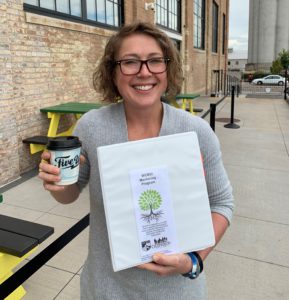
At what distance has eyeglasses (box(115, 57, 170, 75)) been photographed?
1348mm

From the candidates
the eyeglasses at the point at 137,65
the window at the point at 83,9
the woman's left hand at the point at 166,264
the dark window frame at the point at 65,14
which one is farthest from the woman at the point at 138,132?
the window at the point at 83,9

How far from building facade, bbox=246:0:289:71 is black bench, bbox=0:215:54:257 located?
71.9m

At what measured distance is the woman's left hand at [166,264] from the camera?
1.18 meters

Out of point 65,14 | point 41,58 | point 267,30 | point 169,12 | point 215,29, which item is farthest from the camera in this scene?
point 267,30

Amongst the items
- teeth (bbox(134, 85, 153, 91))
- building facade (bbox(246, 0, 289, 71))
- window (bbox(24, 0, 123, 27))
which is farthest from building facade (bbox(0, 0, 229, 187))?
building facade (bbox(246, 0, 289, 71))

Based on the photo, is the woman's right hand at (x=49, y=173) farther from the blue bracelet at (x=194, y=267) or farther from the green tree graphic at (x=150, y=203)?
the blue bracelet at (x=194, y=267)

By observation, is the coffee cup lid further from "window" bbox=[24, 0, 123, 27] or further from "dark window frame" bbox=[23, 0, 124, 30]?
"window" bbox=[24, 0, 123, 27]

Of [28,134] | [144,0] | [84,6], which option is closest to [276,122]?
[144,0]

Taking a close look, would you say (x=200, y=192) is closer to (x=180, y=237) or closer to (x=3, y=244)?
(x=180, y=237)

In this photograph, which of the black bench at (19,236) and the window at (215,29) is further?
the window at (215,29)

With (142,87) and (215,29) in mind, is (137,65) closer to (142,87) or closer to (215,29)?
(142,87)

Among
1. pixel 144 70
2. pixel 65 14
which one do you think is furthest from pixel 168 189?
pixel 65 14

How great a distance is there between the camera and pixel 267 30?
67.6m

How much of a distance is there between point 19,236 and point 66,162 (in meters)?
1.53
